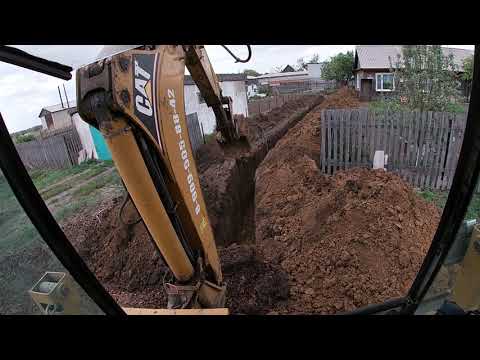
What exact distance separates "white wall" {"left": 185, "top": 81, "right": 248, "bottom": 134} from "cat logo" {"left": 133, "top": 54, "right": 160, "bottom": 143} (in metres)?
11.3

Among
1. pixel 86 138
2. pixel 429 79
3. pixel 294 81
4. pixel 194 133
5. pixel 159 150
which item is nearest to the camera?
pixel 159 150

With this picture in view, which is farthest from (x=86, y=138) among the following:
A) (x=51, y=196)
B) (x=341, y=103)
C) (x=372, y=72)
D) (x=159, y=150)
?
(x=372, y=72)

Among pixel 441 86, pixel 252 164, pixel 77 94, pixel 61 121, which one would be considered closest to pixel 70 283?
pixel 77 94

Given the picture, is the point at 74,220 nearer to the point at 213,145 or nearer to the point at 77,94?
the point at 213,145

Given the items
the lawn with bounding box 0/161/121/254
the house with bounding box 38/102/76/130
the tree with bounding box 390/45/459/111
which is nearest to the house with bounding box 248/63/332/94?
the house with bounding box 38/102/76/130

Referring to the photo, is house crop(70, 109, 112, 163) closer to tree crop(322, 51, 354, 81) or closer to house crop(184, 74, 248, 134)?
house crop(184, 74, 248, 134)

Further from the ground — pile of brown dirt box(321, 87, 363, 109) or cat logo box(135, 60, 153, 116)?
cat logo box(135, 60, 153, 116)

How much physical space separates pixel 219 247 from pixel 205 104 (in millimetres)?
11761

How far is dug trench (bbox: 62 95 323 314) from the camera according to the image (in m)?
3.89

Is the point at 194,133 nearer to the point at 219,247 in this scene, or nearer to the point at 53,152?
the point at 53,152

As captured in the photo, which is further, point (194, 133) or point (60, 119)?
point (60, 119)

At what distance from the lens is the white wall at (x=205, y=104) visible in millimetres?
15570

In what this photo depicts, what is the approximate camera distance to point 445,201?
4.52 metres
